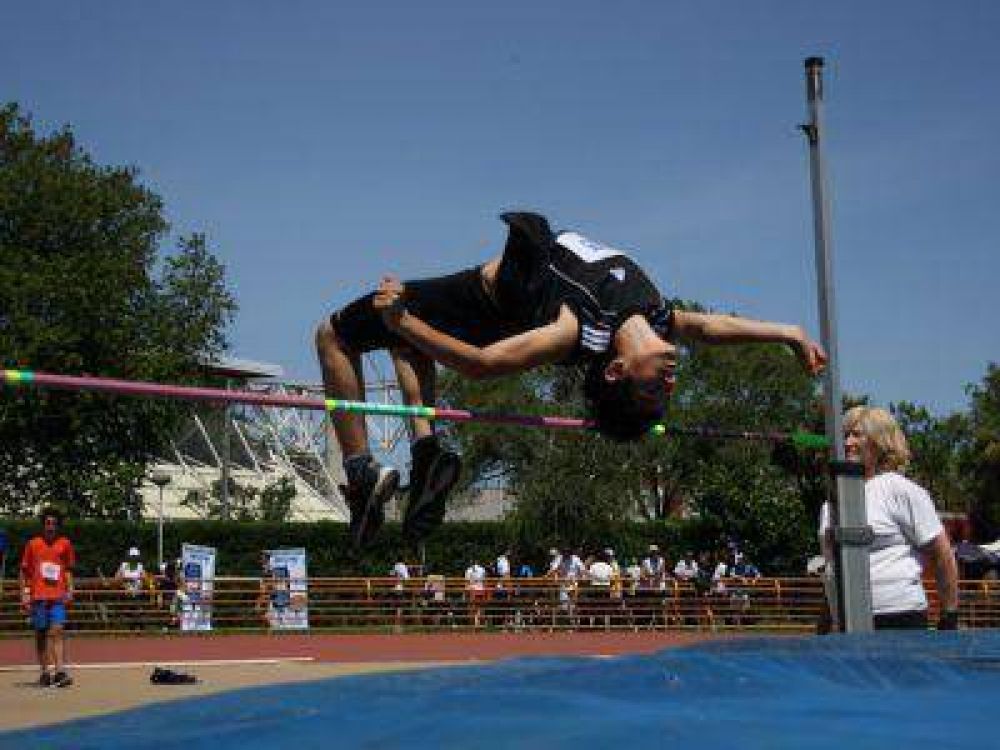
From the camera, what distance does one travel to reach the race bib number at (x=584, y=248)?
13.9ft

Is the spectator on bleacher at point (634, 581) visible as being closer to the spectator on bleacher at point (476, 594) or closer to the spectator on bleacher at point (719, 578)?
the spectator on bleacher at point (719, 578)

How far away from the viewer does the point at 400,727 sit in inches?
88.0

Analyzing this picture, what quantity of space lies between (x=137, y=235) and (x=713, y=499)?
13.1m

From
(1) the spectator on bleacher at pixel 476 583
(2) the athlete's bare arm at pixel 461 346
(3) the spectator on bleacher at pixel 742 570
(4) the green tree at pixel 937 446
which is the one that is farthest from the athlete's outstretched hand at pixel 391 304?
(4) the green tree at pixel 937 446

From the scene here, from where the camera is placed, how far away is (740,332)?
475 centimetres

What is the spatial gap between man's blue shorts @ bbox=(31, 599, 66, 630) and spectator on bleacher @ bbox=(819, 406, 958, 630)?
681 centimetres

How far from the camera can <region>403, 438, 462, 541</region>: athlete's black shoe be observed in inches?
174

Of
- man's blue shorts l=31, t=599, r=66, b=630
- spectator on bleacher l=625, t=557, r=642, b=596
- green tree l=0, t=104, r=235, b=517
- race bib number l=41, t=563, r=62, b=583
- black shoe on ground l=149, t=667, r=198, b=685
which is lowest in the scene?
black shoe on ground l=149, t=667, r=198, b=685

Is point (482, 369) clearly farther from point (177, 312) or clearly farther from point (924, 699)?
point (177, 312)

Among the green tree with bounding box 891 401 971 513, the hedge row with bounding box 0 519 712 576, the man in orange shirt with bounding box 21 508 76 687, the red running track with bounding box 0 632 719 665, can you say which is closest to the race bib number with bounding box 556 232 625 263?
the man in orange shirt with bounding box 21 508 76 687

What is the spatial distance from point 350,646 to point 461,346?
41.5 feet

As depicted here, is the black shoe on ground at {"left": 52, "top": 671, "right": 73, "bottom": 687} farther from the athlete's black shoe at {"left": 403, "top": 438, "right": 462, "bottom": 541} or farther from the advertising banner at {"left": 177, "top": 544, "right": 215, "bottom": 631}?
the advertising banner at {"left": 177, "top": 544, "right": 215, "bottom": 631}

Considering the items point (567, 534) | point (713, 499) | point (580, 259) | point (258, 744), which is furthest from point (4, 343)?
point (258, 744)

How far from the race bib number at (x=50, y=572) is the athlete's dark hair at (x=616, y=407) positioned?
6615 mm
